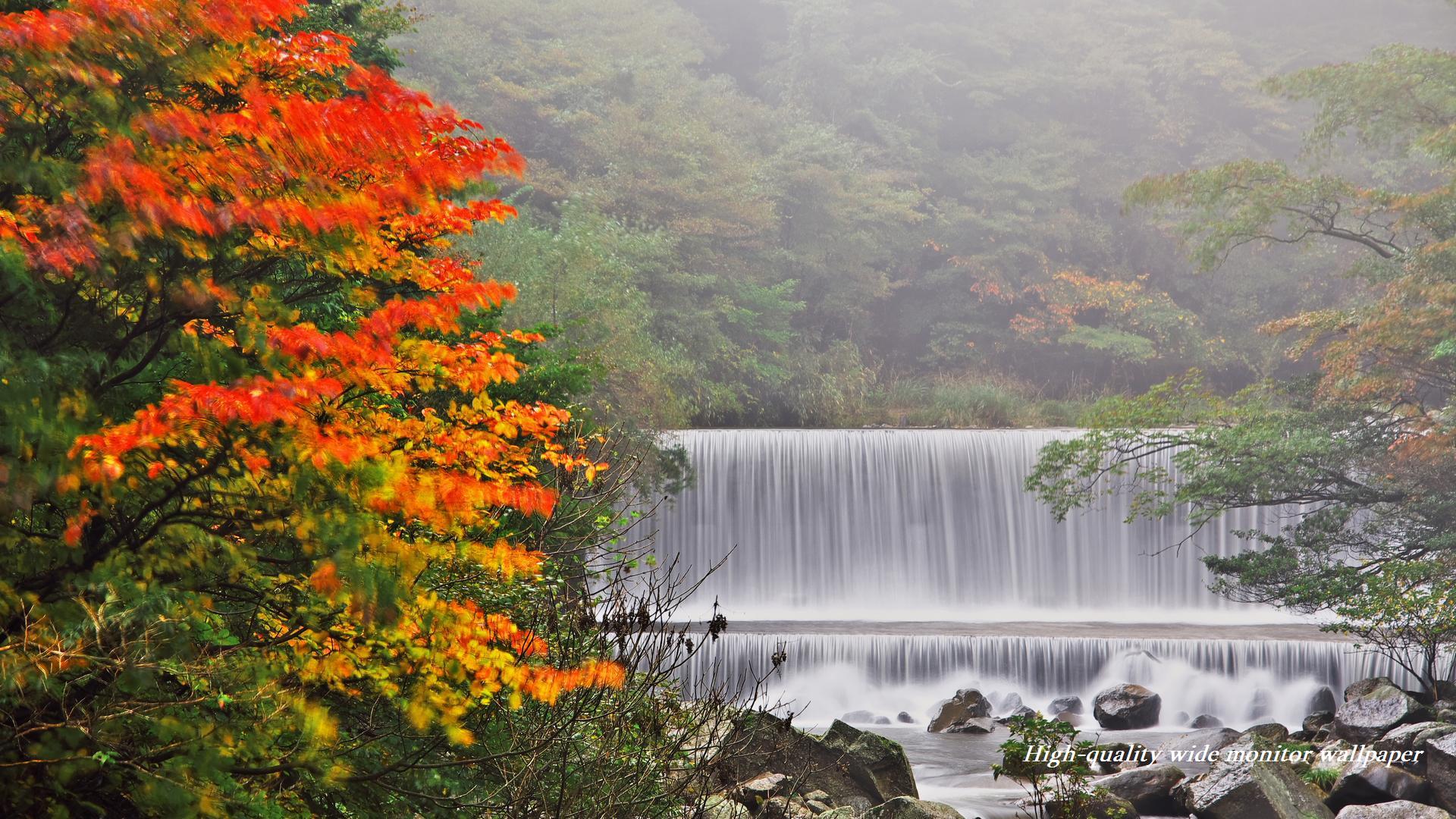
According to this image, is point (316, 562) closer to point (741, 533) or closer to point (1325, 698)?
point (1325, 698)

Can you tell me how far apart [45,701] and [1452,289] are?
11.2m

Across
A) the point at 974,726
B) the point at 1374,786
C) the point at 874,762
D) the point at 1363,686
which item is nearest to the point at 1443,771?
the point at 1374,786

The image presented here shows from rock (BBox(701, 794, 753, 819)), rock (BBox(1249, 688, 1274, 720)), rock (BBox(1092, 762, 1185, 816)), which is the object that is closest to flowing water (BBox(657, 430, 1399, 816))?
rock (BBox(1249, 688, 1274, 720))

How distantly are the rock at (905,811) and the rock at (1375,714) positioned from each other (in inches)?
198

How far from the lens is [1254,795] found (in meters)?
7.63

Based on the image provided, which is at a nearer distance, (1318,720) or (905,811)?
(905,811)

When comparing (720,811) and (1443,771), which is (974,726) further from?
(720,811)

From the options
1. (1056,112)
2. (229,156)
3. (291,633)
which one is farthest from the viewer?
(1056,112)

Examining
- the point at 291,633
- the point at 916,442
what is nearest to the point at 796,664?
the point at 916,442

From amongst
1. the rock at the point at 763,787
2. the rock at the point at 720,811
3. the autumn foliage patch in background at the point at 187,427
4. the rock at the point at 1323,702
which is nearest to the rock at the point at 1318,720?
the rock at the point at 1323,702

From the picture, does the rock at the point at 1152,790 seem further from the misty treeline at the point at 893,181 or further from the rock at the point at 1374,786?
the misty treeline at the point at 893,181

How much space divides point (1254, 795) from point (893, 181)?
20.7 meters

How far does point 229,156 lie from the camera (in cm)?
267

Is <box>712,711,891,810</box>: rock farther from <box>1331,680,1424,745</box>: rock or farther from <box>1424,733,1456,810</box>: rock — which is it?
<box>1331,680,1424,745</box>: rock
